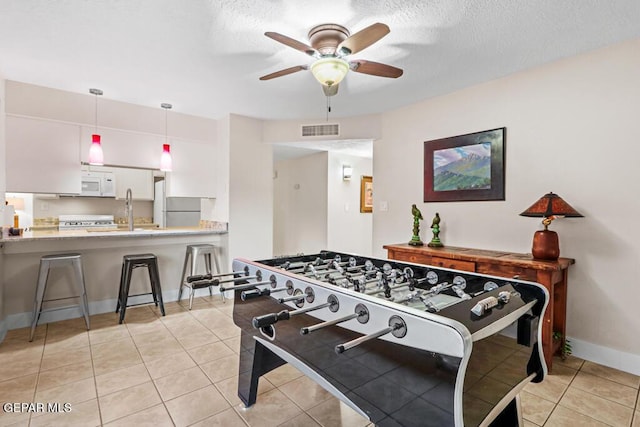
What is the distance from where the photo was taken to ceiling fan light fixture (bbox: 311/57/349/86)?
1.97m

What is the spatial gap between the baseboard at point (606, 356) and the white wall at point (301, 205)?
3.45 m

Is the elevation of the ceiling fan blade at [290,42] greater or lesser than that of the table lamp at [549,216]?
greater

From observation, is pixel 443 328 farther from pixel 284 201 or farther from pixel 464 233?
pixel 284 201

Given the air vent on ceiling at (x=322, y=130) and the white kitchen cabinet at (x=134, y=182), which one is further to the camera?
the air vent on ceiling at (x=322, y=130)

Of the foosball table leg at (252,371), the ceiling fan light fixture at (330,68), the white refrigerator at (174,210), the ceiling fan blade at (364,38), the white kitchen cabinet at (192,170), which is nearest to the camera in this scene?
the ceiling fan blade at (364,38)

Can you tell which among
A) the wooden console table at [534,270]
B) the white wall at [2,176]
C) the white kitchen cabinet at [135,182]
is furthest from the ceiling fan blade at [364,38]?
the white kitchen cabinet at [135,182]

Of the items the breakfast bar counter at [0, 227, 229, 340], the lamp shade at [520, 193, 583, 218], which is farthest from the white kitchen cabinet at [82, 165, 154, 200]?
the lamp shade at [520, 193, 583, 218]

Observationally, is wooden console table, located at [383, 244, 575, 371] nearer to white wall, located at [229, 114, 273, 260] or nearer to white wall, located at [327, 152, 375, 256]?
white wall, located at [229, 114, 273, 260]

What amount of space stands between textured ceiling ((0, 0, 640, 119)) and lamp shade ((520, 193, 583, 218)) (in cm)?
114

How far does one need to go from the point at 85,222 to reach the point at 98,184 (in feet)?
2.28

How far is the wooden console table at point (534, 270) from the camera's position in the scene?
2205 millimetres

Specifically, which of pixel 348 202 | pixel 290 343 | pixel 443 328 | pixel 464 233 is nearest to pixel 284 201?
pixel 348 202

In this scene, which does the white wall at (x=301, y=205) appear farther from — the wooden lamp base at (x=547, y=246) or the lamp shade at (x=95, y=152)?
the wooden lamp base at (x=547, y=246)

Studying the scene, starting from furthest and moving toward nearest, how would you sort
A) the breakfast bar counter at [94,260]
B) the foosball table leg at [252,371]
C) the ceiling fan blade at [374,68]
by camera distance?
the breakfast bar counter at [94,260] → the ceiling fan blade at [374,68] → the foosball table leg at [252,371]
